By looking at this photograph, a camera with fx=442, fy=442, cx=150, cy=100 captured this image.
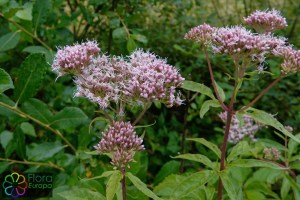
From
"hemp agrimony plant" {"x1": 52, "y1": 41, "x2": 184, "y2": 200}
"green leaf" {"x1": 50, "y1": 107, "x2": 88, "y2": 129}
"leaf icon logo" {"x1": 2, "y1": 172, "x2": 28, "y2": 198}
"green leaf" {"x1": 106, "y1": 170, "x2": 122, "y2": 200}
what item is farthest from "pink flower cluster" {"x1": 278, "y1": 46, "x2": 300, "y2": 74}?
"leaf icon logo" {"x1": 2, "y1": 172, "x2": 28, "y2": 198}

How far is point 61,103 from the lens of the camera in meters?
→ 2.43

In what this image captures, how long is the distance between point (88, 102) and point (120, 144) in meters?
0.99

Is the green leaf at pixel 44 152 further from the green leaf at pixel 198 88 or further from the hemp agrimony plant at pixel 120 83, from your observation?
the green leaf at pixel 198 88

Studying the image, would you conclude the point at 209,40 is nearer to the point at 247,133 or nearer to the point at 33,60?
the point at 33,60

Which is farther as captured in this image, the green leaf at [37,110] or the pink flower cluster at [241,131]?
the pink flower cluster at [241,131]

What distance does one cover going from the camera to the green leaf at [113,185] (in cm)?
123

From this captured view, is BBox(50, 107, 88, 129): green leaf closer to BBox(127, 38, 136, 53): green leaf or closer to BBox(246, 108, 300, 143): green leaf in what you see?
BBox(127, 38, 136, 53): green leaf

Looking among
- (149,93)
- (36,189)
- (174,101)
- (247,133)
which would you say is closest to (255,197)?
(247,133)

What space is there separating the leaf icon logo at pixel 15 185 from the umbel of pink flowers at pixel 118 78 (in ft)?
2.65

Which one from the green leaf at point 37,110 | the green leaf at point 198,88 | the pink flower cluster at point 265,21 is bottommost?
the green leaf at point 198,88

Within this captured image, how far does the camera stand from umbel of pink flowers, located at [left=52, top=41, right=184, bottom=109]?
144cm

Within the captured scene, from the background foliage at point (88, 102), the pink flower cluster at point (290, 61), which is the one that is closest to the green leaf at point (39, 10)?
Answer: the background foliage at point (88, 102)

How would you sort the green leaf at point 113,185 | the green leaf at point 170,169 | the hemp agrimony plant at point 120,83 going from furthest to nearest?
the green leaf at point 170,169, the hemp agrimony plant at point 120,83, the green leaf at point 113,185

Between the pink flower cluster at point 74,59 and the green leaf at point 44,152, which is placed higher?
the pink flower cluster at point 74,59
